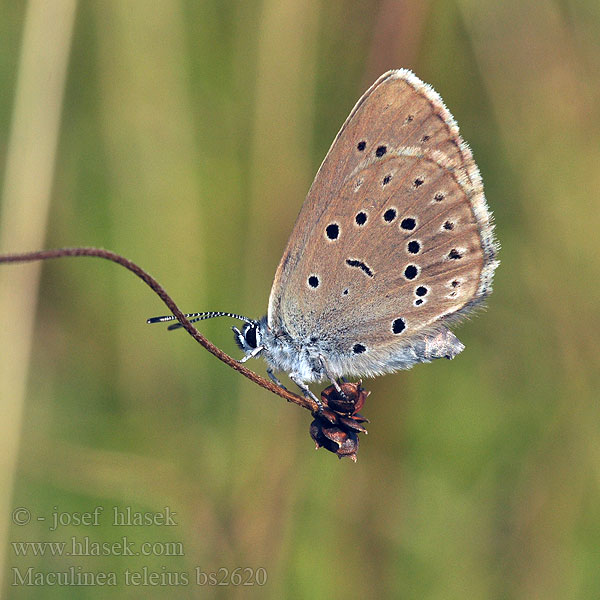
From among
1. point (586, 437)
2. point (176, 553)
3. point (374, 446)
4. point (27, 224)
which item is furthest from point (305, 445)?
point (27, 224)

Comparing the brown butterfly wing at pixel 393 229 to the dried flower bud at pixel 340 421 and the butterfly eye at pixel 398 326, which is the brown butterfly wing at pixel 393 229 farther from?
the dried flower bud at pixel 340 421

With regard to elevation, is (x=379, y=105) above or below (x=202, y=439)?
above

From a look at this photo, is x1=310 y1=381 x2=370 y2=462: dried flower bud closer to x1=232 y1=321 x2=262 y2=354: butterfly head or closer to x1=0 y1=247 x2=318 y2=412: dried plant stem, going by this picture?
x1=0 y1=247 x2=318 y2=412: dried plant stem

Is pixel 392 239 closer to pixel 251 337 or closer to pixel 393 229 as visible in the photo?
pixel 393 229

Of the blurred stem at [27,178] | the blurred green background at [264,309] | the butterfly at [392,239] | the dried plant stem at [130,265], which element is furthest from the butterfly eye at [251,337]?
the dried plant stem at [130,265]

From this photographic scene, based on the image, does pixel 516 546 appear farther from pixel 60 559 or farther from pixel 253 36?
pixel 253 36

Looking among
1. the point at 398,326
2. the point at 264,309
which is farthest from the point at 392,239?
the point at 264,309
